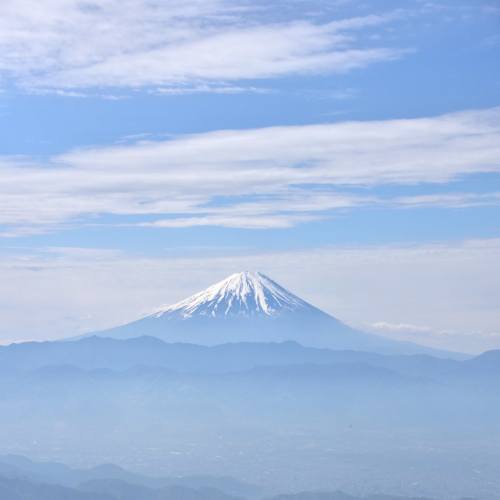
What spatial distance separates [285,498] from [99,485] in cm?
4040

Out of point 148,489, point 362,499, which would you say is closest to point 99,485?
point 148,489

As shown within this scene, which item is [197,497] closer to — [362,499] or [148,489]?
[148,489]

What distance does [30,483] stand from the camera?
18312 cm

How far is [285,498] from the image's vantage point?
17975cm

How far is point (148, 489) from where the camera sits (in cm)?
19088

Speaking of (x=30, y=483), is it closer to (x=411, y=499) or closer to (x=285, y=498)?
(x=285, y=498)

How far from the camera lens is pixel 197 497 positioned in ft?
600

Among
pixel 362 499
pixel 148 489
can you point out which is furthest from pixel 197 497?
pixel 362 499

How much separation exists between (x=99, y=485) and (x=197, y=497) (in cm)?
2151

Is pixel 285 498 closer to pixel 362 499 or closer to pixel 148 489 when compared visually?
pixel 362 499

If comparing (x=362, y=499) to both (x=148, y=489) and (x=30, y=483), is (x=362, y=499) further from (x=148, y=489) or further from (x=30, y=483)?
(x=30, y=483)

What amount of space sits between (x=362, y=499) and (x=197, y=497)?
35.9m

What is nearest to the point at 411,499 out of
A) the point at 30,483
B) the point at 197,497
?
the point at 197,497

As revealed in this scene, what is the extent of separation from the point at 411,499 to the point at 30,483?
82108 millimetres
